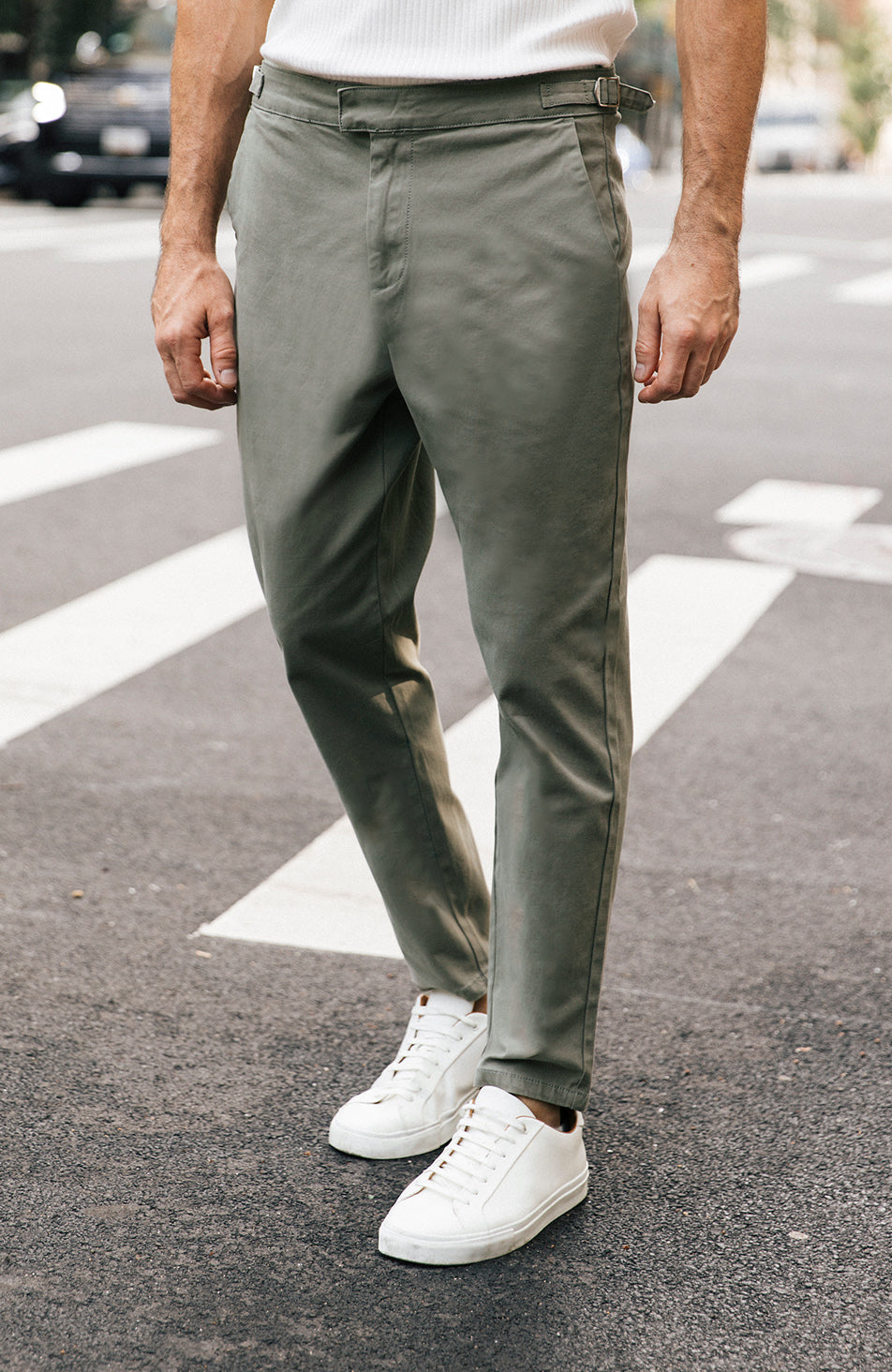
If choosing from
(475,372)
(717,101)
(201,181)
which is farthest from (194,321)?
(717,101)

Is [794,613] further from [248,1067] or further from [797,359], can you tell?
[797,359]

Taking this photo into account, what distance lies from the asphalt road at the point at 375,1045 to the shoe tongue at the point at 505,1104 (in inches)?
6.3

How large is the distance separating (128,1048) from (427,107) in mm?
1426

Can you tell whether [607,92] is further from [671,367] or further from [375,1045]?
[375,1045]

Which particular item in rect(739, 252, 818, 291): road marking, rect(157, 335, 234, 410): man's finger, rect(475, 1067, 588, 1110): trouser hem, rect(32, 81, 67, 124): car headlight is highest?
rect(157, 335, 234, 410): man's finger

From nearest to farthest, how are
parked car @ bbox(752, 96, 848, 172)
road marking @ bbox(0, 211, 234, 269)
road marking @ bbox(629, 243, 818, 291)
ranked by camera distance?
road marking @ bbox(0, 211, 234, 269) → road marking @ bbox(629, 243, 818, 291) → parked car @ bbox(752, 96, 848, 172)

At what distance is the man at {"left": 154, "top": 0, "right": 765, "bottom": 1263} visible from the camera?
76.2 inches

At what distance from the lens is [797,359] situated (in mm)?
10438

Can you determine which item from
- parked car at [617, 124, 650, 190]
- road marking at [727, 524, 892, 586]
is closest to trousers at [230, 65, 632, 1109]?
road marking at [727, 524, 892, 586]

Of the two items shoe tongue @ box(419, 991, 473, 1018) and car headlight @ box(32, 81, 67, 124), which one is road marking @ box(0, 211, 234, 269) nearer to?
car headlight @ box(32, 81, 67, 124)

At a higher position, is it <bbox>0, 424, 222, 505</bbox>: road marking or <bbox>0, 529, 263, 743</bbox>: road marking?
<bbox>0, 529, 263, 743</bbox>: road marking

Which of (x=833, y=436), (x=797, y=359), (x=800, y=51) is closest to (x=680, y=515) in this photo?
(x=833, y=436)

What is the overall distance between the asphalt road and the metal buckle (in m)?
1.34

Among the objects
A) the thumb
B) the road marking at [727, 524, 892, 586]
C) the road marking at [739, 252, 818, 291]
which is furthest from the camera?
the road marking at [739, 252, 818, 291]
